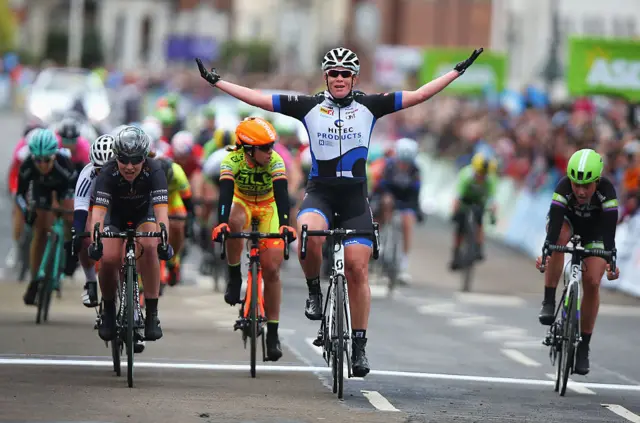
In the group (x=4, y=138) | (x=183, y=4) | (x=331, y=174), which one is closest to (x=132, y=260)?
(x=331, y=174)

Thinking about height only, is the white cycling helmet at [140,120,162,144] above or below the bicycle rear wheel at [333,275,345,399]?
above

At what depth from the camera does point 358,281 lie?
1223cm

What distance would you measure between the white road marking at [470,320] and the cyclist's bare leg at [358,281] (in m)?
6.46

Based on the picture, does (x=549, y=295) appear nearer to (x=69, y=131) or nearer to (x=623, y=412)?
(x=623, y=412)

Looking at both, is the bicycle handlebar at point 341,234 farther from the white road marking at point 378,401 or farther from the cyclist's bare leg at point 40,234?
the cyclist's bare leg at point 40,234

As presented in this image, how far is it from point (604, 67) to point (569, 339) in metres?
15.4

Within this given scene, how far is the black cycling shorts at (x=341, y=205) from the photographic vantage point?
12.3 meters

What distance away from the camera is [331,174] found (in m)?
12.4

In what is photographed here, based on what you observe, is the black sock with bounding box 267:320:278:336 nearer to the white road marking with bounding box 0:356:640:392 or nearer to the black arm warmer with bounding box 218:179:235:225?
the white road marking with bounding box 0:356:640:392

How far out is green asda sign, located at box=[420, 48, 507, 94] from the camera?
4206cm

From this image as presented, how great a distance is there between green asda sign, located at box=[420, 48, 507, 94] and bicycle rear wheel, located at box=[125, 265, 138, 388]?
2951cm

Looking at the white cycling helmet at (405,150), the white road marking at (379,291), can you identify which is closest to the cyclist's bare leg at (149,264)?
the white road marking at (379,291)

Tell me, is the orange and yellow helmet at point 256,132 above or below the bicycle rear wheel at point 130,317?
above

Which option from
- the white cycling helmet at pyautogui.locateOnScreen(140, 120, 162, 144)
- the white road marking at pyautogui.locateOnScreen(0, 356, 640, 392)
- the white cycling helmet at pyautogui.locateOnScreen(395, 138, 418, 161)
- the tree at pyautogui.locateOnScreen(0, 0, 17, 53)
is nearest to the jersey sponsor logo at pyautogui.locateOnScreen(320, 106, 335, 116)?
the white road marking at pyautogui.locateOnScreen(0, 356, 640, 392)
